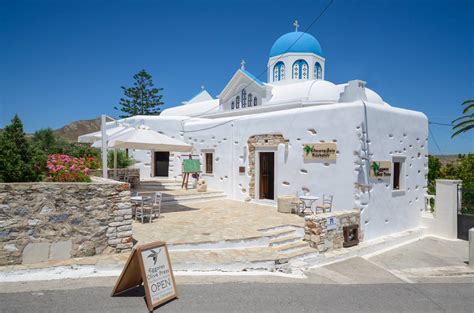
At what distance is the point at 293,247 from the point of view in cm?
751

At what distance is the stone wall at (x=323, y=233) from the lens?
7.67m

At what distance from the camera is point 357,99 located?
402 inches

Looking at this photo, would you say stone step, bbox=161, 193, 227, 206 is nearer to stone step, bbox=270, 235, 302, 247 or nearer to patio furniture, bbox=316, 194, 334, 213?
patio furniture, bbox=316, 194, 334, 213

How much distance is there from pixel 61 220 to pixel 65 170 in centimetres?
121

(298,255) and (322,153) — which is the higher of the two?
(322,153)

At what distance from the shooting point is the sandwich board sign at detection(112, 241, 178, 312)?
171 inches

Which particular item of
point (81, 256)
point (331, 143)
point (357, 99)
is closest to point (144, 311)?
point (81, 256)

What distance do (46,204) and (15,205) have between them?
461 millimetres

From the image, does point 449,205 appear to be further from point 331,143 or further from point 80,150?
point 80,150

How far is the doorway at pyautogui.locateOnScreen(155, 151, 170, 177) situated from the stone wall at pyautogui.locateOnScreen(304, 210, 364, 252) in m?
11.1

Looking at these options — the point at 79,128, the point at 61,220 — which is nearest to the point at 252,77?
the point at 61,220

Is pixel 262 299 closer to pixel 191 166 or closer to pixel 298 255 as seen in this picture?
pixel 298 255

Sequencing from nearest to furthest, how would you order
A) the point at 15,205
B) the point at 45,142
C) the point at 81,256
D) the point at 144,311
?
the point at 144,311
the point at 15,205
the point at 81,256
the point at 45,142

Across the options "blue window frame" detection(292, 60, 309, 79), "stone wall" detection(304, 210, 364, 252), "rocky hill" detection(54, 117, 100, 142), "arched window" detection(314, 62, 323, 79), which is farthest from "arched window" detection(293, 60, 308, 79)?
"rocky hill" detection(54, 117, 100, 142)
